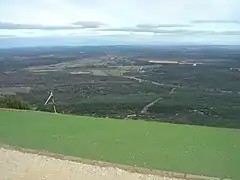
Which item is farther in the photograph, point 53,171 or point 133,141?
point 133,141

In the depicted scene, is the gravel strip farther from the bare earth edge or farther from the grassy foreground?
the grassy foreground

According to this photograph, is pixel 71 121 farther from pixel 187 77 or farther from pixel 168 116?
pixel 187 77

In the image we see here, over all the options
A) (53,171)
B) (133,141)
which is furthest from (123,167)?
(133,141)

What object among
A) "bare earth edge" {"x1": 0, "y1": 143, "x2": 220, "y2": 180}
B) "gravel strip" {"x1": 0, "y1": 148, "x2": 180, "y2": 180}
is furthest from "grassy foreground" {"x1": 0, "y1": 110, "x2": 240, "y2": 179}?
"gravel strip" {"x1": 0, "y1": 148, "x2": 180, "y2": 180}

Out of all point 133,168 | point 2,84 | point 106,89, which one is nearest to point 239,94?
point 106,89

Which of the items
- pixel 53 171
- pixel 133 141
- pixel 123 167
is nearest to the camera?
pixel 53 171

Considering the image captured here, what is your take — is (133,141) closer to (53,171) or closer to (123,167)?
(123,167)

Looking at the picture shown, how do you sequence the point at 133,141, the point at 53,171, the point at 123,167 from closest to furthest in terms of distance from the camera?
the point at 53,171
the point at 123,167
the point at 133,141
